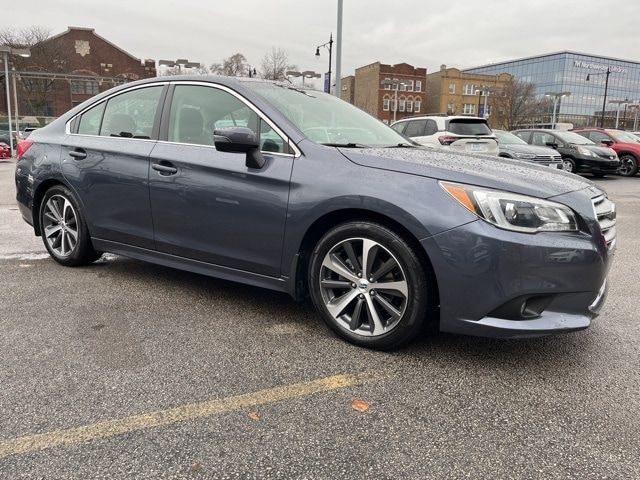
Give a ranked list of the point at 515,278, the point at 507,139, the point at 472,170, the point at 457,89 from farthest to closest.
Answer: the point at 457,89
the point at 507,139
the point at 472,170
the point at 515,278

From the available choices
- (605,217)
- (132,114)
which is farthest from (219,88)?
(605,217)

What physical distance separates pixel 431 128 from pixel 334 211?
32.4 ft

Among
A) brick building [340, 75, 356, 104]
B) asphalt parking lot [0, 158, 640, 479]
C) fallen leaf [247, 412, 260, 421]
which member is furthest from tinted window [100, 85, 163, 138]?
brick building [340, 75, 356, 104]

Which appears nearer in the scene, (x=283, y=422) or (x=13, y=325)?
(x=283, y=422)

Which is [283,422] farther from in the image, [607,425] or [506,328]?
[607,425]

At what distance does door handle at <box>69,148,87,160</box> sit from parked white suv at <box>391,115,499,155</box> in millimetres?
8476

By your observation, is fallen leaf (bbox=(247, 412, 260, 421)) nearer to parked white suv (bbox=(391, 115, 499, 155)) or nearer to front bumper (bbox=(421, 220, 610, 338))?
front bumper (bbox=(421, 220, 610, 338))

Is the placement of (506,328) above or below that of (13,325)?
above

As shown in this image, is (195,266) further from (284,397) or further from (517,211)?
(517,211)

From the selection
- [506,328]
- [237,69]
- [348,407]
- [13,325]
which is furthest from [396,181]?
[237,69]

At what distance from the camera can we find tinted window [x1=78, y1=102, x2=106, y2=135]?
442 cm

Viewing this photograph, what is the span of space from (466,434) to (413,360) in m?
0.72

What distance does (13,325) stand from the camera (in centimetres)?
339

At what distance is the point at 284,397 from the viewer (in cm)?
254
